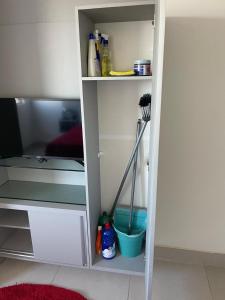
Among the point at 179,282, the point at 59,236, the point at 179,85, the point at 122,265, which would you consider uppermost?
the point at 179,85

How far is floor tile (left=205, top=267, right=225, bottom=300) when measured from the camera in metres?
1.65

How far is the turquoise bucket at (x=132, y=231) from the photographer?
1.77 meters

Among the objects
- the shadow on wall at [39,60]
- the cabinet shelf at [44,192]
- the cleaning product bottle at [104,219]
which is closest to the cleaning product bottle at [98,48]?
the shadow on wall at [39,60]

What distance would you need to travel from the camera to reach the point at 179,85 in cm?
153

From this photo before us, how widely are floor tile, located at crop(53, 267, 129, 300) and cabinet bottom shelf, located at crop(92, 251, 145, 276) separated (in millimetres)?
79

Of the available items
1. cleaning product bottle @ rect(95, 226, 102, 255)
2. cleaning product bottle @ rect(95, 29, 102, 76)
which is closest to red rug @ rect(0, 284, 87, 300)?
cleaning product bottle @ rect(95, 226, 102, 255)

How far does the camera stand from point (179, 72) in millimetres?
1507

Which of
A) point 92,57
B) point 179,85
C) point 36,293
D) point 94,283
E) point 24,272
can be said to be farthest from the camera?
point 24,272

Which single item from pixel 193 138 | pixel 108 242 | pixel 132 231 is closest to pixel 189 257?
pixel 132 231

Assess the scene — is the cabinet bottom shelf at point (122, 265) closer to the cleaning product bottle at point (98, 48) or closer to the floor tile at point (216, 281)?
the floor tile at point (216, 281)

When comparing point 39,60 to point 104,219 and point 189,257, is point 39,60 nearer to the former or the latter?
point 104,219

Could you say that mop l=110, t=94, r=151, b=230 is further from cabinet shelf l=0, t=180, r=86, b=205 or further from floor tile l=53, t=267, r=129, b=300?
floor tile l=53, t=267, r=129, b=300

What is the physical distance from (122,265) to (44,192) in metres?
0.79

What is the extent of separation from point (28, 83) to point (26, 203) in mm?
868
